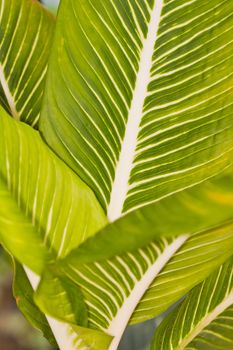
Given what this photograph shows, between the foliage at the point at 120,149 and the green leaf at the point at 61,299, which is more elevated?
the foliage at the point at 120,149

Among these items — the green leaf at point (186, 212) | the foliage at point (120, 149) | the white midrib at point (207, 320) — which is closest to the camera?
the green leaf at point (186, 212)

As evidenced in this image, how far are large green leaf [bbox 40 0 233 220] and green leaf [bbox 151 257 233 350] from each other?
5.8 inches

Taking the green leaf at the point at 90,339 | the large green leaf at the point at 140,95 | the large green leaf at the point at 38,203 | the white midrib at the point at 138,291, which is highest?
the large green leaf at the point at 140,95

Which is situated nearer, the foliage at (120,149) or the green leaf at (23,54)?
the foliage at (120,149)

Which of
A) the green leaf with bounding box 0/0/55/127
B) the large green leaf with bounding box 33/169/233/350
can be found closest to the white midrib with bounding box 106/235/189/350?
the large green leaf with bounding box 33/169/233/350

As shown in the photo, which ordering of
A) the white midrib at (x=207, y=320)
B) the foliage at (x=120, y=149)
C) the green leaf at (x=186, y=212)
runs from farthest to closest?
the white midrib at (x=207, y=320), the foliage at (x=120, y=149), the green leaf at (x=186, y=212)

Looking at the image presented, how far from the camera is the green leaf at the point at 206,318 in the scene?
62 centimetres

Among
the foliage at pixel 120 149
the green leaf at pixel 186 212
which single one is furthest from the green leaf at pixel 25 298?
the green leaf at pixel 186 212

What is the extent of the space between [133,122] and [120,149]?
3 centimetres

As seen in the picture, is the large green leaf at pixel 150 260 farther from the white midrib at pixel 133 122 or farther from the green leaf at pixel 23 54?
the green leaf at pixel 23 54

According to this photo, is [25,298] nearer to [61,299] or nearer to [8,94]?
[61,299]

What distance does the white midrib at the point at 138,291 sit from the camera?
0.53 m

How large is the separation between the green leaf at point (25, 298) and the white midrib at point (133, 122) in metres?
0.13

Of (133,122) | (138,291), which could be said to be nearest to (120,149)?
(133,122)
